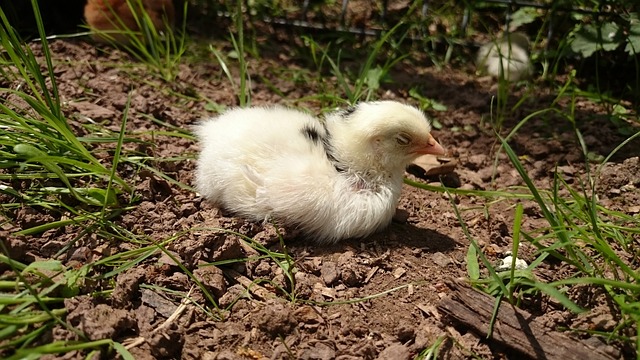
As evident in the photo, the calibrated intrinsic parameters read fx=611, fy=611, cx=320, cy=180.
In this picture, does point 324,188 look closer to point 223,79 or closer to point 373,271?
point 373,271

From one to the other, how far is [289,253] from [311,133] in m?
0.68

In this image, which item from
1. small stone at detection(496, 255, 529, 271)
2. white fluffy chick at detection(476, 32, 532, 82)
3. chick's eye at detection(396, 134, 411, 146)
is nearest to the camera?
small stone at detection(496, 255, 529, 271)

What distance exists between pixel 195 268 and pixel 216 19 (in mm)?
3220

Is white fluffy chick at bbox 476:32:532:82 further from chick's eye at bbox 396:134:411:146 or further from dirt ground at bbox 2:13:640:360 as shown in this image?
chick's eye at bbox 396:134:411:146

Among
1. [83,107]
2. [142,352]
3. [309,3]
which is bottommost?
[142,352]

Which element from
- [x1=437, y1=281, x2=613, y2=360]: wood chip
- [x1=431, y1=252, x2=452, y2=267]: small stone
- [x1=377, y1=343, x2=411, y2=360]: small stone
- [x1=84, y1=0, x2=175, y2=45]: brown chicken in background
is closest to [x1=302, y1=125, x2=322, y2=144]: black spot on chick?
[x1=431, y1=252, x2=452, y2=267]: small stone

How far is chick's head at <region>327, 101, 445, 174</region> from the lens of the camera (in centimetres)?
314

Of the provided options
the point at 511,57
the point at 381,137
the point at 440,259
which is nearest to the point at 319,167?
the point at 381,137

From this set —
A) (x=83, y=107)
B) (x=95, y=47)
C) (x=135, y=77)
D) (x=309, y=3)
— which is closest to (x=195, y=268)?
(x=83, y=107)

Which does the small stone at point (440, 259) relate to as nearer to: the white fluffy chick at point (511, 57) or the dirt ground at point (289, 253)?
the dirt ground at point (289, 253)

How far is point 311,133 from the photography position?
330 cm

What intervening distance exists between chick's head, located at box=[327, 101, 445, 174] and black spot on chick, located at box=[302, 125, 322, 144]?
8 centimetres

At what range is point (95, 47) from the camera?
181 inches

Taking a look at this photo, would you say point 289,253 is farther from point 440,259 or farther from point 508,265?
point 508,265
